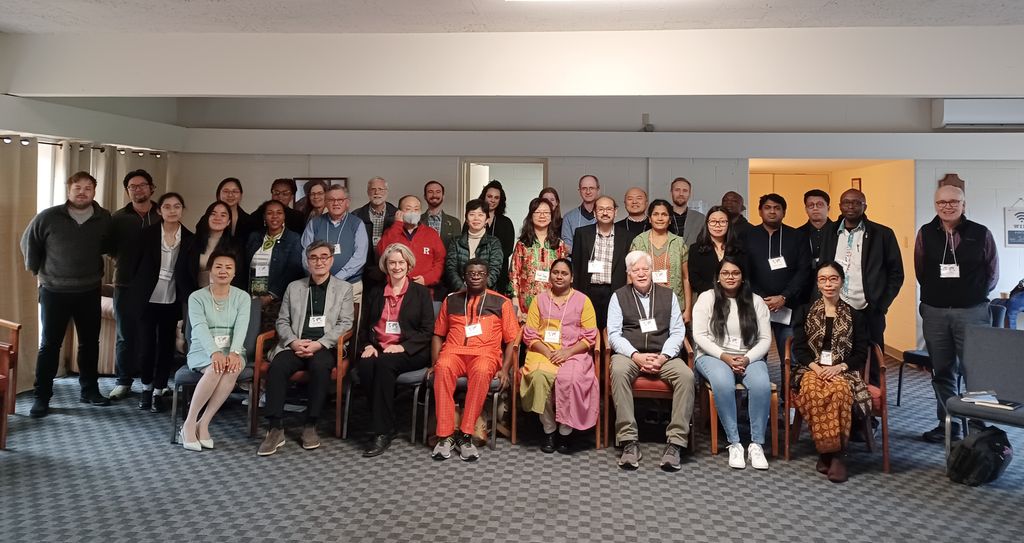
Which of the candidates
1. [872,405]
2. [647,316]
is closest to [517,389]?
[647,316]

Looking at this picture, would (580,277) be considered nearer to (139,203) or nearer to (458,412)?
(458,412)

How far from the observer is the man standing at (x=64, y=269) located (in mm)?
4598

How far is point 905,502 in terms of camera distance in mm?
3238

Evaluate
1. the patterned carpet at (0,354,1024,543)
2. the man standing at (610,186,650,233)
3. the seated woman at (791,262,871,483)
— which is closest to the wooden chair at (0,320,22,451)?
the patterned carpet at (0,354,1024,543)

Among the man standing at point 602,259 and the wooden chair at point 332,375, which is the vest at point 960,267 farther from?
the wooden chair at point 332,375

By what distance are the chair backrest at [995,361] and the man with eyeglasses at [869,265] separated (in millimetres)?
486

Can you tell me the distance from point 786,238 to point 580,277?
58.0 inches

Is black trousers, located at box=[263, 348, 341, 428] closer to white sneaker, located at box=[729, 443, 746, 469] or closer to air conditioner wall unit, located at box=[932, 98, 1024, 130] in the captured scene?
white sneaker, located at box=[729, 443, 746, 469]

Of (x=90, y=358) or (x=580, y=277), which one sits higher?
(x=580, y=277)

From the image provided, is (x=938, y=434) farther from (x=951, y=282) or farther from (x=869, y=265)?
(x=869, y=265)

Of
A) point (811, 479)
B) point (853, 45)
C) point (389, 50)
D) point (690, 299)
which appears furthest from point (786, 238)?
point (389, 50)

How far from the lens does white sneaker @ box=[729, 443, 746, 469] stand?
12.1ft

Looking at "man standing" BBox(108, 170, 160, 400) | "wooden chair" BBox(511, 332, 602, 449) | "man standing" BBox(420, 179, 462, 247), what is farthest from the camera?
"man standing" BBox(420, 179, 462, 247)

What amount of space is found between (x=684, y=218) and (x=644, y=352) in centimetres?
158
